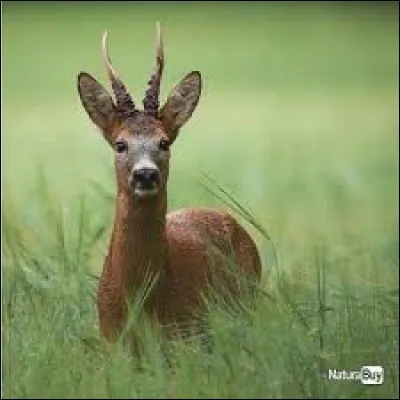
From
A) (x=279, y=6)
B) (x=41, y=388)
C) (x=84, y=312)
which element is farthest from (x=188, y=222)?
(x=279, y=6)

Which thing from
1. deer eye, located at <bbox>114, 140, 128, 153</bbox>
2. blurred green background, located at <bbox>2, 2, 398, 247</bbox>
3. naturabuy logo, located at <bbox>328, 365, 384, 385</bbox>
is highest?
blurred green background, located at <bbox>2, 2, 398, 247</bbox>

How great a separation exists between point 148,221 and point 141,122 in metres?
0.40

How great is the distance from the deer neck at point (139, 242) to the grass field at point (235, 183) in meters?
0.25

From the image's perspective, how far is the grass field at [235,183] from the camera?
7.82 meters

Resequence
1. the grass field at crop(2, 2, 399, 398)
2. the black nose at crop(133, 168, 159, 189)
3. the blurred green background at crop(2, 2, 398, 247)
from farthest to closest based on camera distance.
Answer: the blurred green background at crop(2, 2, 398, 247) → the black nose at crop(133, 168, 159, 189) → the grass field at crop(2, 2, 399, 398)

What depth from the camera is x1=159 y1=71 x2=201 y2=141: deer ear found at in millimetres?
8578

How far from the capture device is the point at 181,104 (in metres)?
8.64

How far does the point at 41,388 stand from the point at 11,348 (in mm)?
728

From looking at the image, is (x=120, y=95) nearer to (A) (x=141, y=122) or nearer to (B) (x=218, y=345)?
(A) (x=141, y=122)

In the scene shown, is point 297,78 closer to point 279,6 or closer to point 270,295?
point 279,6

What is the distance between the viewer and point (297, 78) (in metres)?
21.8

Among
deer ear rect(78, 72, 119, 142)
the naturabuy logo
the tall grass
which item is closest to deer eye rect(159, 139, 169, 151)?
deer ear rect(78, 72, 119, 142)

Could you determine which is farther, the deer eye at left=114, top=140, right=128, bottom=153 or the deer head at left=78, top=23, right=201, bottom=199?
the deer eye at left=114, top=140, right=128, bottom=153

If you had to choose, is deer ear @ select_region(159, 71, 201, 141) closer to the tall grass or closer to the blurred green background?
the tall grass
